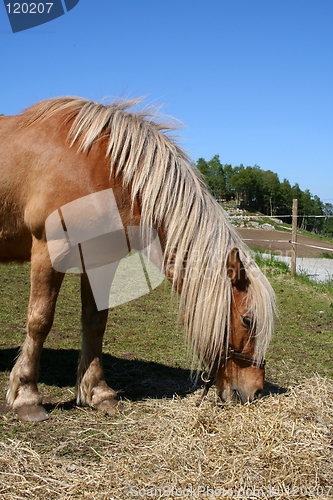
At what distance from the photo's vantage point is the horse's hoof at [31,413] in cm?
287

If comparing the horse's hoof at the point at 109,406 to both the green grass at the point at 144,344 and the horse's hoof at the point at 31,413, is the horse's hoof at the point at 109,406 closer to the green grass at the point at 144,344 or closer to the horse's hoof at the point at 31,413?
the green grass at the point at 144,344

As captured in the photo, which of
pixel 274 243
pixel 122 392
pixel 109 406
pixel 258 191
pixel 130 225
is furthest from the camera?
pixel 258 191

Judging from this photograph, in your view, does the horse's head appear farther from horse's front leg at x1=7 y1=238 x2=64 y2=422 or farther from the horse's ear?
horse's front leg at x1=7 y1=238 x2=64 y2=422

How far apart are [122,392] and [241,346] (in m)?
1.21

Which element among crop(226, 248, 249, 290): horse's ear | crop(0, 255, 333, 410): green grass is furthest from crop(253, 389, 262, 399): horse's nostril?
crop(0, 255, 333, 410): green grass

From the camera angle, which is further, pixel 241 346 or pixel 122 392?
pixel 122 392

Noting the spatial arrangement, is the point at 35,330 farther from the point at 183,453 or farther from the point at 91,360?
the point at 183,453

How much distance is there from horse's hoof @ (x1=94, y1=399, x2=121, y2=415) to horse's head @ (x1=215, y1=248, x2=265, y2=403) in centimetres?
87

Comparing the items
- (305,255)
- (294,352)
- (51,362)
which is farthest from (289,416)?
(305,255)

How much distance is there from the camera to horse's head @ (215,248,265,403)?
274 centimetres

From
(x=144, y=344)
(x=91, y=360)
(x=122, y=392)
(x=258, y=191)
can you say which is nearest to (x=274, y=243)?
(x=144, y=344)

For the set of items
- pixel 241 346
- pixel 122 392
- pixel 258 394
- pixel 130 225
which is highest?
pixel 130 225

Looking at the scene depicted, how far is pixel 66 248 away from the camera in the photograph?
9.25 feet

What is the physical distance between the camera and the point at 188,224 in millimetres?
2824
